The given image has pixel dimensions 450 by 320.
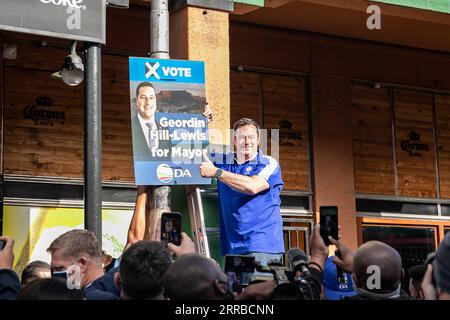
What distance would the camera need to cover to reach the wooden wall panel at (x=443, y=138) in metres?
15.1

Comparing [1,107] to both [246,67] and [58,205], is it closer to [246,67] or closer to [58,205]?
[58,205]

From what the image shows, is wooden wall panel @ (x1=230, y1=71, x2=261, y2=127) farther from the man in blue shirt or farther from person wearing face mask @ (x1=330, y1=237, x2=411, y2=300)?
person wearing face mask @ (x1=330, y1=237, x2=411, y2=300)

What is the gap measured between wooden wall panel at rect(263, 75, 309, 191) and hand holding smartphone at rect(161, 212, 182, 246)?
7853 millimetres

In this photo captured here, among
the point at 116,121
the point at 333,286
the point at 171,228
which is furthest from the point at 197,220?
the point at 116,121

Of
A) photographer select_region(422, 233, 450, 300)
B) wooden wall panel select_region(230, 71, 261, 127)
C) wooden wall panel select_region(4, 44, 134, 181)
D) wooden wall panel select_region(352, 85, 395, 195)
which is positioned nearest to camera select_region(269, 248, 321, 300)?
photographer select_region(422, 233, 450, 300)

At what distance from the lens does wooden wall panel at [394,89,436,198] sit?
14.7 metres

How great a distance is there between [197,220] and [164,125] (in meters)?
0.84

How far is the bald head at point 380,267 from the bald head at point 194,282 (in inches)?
34.8

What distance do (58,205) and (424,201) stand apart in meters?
6.21

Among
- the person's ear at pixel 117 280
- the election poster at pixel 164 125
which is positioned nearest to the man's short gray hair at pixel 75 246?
the person's ear at pixel 117 280

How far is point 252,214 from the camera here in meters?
7.36
